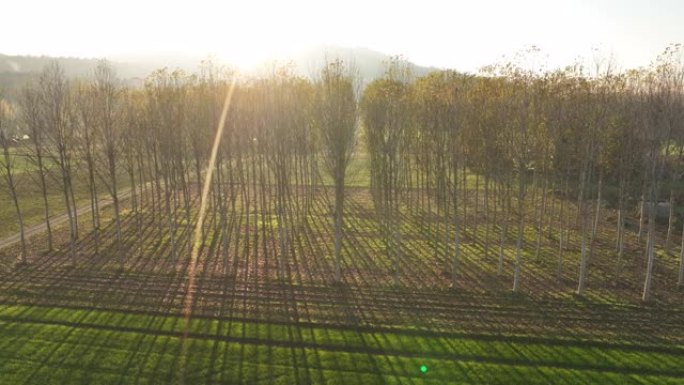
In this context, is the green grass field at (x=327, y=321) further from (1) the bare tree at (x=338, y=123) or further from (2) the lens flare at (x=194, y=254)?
(1) the bare tree at (x=338, y=123)

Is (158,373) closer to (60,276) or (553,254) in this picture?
(60,276)

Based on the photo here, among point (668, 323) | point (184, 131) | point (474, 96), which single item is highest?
point (474, 96)

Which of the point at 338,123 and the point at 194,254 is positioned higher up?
the point at 338,123

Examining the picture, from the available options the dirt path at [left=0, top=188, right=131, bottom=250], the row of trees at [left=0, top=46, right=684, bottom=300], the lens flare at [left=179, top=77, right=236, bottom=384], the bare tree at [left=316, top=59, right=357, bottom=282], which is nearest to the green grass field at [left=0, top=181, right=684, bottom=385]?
the lens flare at [left=179, top=77, right=236, bottom=384]

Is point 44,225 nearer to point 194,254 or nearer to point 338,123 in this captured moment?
point 194,254

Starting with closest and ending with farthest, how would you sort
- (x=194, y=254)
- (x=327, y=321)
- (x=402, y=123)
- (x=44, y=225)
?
(x=327, y=321)
(x=402, y=123)
(x=194, y=254)
(x=44, y=225)

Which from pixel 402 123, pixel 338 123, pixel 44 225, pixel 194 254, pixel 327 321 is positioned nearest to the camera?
pixel 327 321

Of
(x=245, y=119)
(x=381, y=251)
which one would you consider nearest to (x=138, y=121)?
(x=245, y=119)

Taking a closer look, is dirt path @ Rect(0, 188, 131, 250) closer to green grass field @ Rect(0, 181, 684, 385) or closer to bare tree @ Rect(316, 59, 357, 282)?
green grass field @ Rect(0, 181, 684, 385)

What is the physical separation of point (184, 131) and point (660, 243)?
3588 cm

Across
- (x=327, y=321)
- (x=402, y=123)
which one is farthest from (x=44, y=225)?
(x=402, y=123)

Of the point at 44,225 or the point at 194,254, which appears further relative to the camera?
the point at 44,225

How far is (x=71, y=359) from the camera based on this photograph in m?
18.8

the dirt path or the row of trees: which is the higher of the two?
the row of trees
